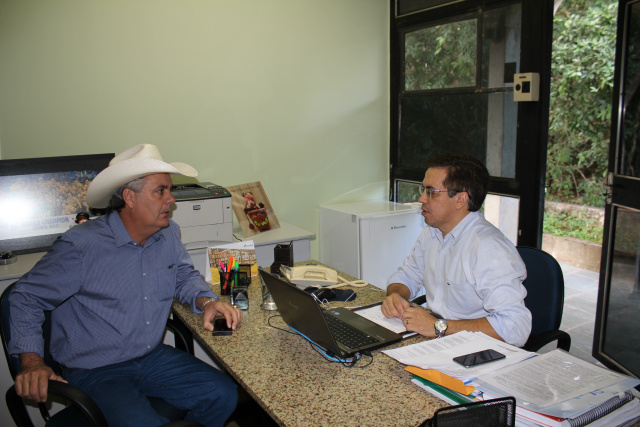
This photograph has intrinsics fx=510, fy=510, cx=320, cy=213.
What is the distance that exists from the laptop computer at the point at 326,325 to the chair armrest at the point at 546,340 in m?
0.50

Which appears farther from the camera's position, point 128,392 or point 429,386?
point 128,392

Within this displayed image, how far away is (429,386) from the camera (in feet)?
4.46

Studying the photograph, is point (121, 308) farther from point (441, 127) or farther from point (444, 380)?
point (441, 127)

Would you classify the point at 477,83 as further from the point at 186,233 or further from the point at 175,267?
the point at 175,267

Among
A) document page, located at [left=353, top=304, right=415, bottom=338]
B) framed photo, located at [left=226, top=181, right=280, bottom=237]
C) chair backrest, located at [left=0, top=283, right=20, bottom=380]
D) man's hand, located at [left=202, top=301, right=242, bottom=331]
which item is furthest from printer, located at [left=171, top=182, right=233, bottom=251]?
document page, located at [left=353, top=304, right=415, bottom=338]

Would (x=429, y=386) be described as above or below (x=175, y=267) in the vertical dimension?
below

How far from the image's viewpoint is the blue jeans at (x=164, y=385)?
1687 mm

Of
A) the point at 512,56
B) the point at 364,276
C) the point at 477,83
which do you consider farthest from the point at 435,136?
the point at 364,276

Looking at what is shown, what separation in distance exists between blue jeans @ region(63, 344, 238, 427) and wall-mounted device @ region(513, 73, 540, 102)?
228cm

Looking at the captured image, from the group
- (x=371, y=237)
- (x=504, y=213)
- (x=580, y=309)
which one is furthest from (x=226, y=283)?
(x=580, y=309)

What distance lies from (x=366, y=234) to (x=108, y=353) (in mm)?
2041

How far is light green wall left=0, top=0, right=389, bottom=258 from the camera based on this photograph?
9.87ft

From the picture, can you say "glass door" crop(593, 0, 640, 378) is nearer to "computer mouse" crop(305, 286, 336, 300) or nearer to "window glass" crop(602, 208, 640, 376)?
"window glass" crop(602, 208, 640, 376)

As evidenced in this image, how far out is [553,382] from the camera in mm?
1293
